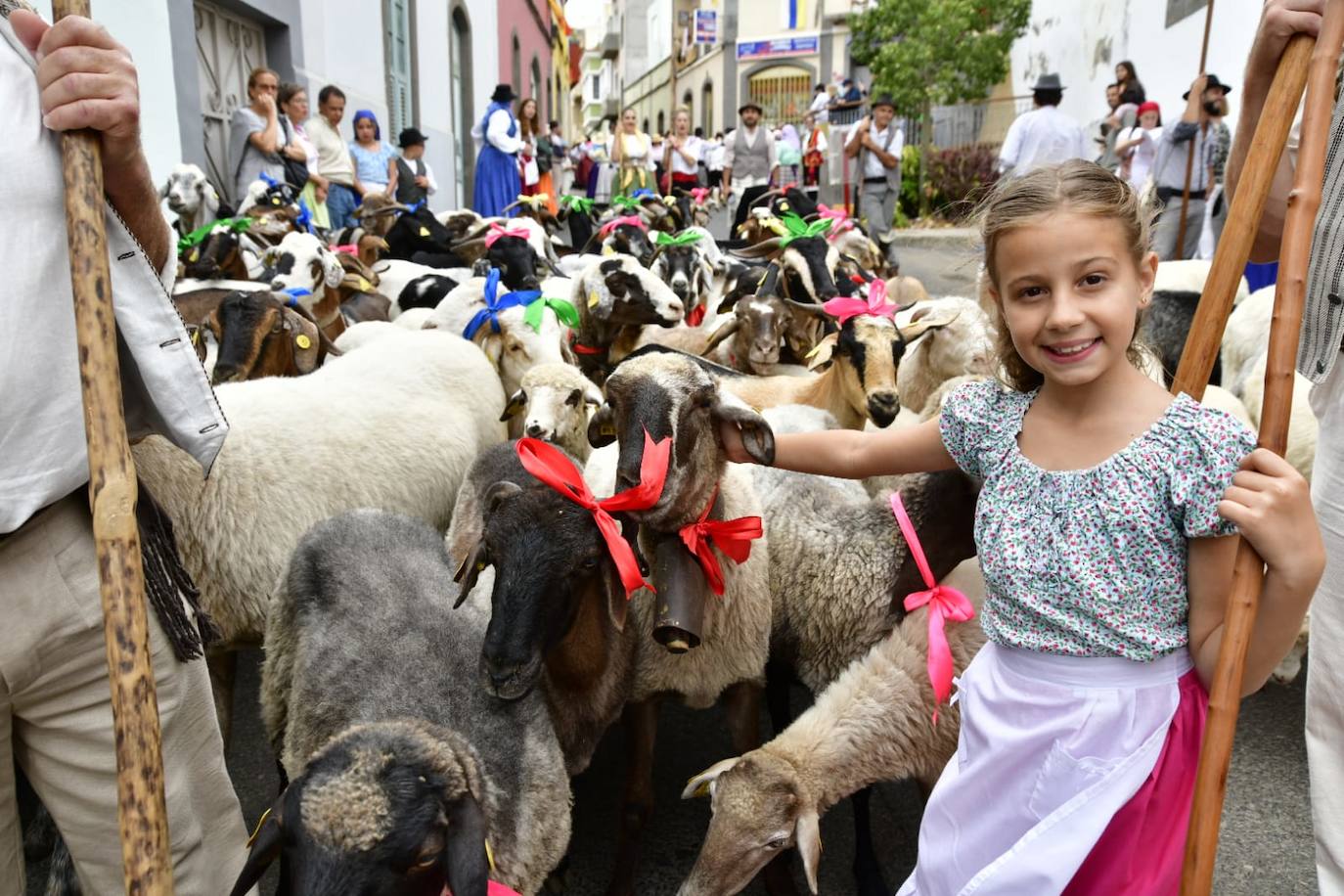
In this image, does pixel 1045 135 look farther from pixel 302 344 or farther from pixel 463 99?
pixel 463 99

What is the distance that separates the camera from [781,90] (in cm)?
5047

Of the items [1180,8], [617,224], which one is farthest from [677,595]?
[1180,8]

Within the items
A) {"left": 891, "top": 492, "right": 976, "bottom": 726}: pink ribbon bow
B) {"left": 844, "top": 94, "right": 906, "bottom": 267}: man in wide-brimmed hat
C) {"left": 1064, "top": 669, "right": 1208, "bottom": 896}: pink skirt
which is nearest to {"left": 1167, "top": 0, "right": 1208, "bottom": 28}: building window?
{"left": 844, "top": 94, "right": 906, "bottom": 267}: man in wide-brimmed hat

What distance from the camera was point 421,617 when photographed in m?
2.48

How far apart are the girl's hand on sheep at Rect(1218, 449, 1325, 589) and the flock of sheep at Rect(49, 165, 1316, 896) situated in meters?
0.86

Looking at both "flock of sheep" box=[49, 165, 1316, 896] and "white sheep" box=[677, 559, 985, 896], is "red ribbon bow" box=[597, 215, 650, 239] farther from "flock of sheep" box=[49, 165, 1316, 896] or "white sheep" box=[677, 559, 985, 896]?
"white sheep" box=[677, 559, 985, 896]

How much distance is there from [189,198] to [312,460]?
535cm

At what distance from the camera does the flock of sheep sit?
2018mm

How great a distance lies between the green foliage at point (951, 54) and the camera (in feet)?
82.3

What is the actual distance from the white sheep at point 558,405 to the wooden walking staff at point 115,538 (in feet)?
7.12

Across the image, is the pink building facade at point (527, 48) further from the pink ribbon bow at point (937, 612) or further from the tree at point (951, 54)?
the pink ribbon bow at point (937, 612)

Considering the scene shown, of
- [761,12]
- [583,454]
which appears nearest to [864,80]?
[761,12]

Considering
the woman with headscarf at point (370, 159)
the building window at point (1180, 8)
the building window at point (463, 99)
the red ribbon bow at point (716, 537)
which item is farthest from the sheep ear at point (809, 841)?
the building window at point (463, 99)

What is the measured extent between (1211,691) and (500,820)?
141 centimetres
